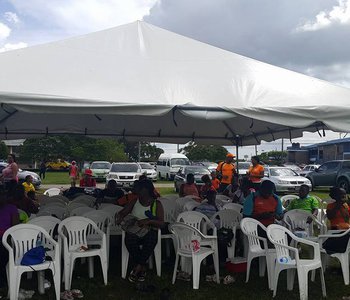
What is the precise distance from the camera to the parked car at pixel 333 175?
19450 millimetres

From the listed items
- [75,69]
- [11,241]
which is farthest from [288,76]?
[11,241]

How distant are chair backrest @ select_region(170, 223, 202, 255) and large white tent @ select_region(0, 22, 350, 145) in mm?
1466

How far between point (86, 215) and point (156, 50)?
255 cm

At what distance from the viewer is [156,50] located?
5797 millimetres

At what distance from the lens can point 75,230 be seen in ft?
17.7

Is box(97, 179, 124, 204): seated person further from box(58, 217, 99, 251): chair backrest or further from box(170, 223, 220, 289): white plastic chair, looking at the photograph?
Answer: box(170, 223, 220, 289): white plastic chair

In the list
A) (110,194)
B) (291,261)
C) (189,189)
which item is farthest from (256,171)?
(291,261)

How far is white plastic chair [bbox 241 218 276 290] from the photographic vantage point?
521cm

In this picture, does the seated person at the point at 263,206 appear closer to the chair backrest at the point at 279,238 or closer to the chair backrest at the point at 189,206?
the chair backrest at the point at 279,238

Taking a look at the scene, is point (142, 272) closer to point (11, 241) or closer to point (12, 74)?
point (11, 241)

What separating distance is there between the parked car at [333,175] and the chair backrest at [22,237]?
Result: 17089 millimetres

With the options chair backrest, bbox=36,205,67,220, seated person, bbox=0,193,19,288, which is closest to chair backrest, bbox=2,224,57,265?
seated person, bbox=0,193,19,288

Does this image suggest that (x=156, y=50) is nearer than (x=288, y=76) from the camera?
Yes

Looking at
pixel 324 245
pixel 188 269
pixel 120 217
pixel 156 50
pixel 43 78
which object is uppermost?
pixel 156 50
